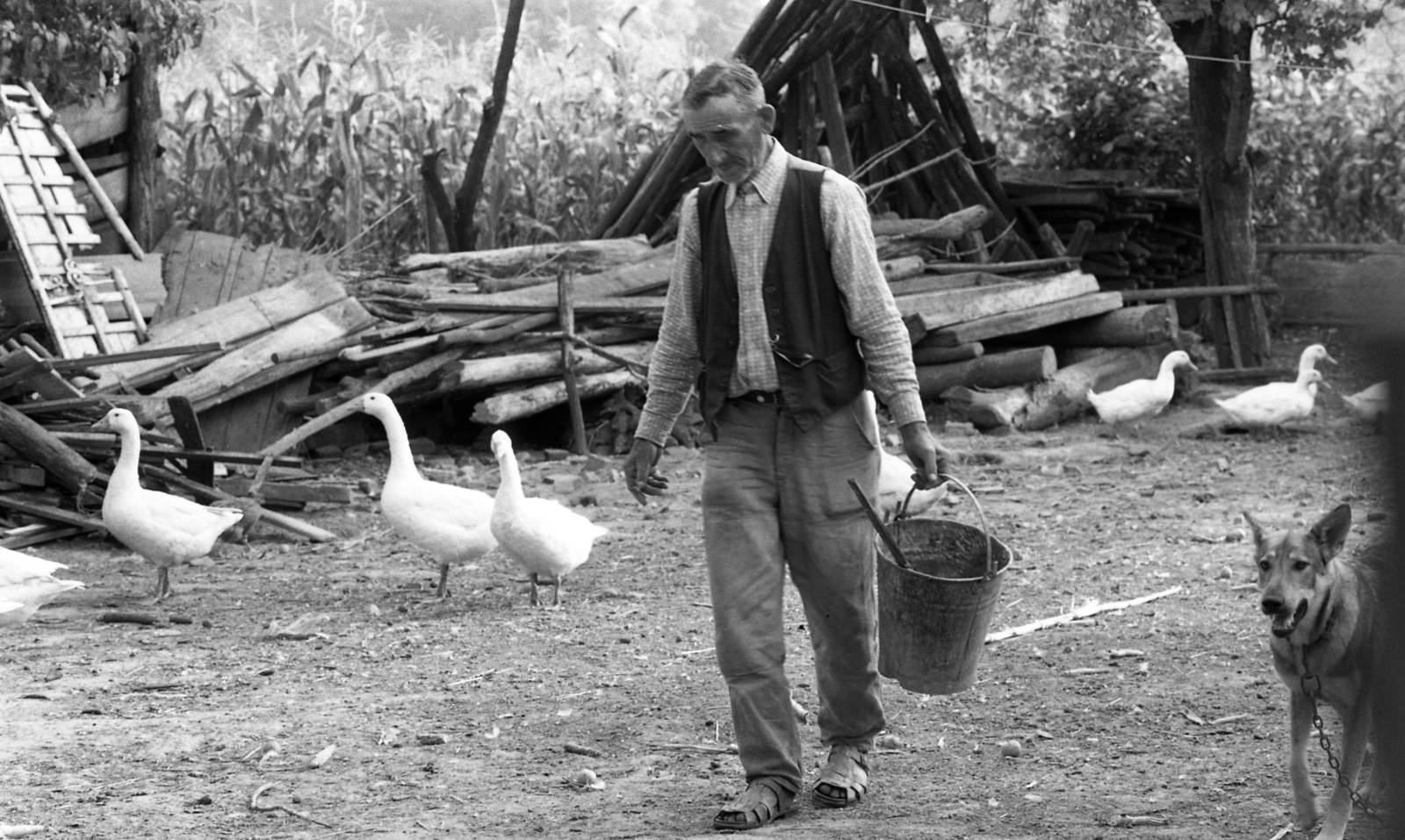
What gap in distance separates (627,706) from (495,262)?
30.3 feet

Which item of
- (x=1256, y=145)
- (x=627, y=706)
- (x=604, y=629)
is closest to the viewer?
(x=627, y=706)

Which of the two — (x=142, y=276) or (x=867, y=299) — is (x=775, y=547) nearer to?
(x=867, y=299)

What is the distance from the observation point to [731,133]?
4883 mm

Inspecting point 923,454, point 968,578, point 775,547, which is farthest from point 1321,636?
point 775,547

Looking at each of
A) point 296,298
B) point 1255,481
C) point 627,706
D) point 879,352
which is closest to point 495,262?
point 296,298

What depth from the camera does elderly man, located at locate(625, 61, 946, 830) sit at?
195 inches

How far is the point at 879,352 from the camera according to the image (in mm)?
5020

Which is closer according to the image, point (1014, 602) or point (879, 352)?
point (879, 352)

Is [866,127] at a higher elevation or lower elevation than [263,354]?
higher

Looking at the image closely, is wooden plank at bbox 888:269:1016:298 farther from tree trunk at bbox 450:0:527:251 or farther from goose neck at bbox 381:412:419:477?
goose neck at bbox 381:412:419:477

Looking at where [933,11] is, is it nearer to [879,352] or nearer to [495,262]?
[495,262]

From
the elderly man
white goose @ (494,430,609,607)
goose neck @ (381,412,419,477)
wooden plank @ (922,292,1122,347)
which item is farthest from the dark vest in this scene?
wooden plank @ (922,292,1122,347)

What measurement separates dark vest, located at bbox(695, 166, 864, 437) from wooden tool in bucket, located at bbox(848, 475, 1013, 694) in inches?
13.0

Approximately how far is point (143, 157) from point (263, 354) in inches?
135
